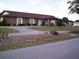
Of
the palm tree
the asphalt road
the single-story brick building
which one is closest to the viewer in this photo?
the asphalt road

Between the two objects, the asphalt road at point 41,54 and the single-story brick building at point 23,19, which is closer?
the asphalt road at point 41,54

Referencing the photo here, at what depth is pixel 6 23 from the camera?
157 feet

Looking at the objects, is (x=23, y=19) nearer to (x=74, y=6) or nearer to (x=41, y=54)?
(x=74, y=6)

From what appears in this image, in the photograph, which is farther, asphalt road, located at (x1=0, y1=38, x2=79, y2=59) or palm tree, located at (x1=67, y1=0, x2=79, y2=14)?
palm tree, located at (x1=67, y1=0, x2=79, y2=14)

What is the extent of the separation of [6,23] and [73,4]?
20.4m

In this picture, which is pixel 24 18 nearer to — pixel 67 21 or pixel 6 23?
pixel 6 23

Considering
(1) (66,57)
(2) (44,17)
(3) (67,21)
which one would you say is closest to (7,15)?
(2) (44,17)

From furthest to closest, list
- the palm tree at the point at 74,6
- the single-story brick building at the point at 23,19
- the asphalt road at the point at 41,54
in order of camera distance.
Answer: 1. the single-story brick building at the point at 23,19
2. the palm tree at the point at 74,6
3. the asphalt road at the point at 41,54

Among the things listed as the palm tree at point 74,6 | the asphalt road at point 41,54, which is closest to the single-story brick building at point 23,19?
the palm tree at point 74,6

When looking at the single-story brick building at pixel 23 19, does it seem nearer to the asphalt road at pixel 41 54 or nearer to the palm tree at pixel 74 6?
the palm tree at pixel 74 6

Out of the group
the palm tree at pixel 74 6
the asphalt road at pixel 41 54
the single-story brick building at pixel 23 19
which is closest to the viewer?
the asphalt road at pixel 41 54

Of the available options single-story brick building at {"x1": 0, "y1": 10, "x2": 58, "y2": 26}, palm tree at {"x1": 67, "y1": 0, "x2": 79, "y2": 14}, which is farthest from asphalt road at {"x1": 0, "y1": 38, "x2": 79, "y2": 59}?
single-story brick building at {"x1": 0, "y1": 10, "x2": 58, "y2": 26}

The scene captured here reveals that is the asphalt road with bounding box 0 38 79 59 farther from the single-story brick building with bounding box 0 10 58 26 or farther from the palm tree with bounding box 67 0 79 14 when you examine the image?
the single-story brick building with bounding box 0 10 58 26

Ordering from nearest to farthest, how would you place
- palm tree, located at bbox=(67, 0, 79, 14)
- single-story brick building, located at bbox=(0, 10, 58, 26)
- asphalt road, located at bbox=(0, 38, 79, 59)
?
asphalt road, located at bbox=(0, 38, 79, 59) < palm tree, located at bbox=(67, 0, 79, 14) < single-story brick building, located at bbox=(0, 10, 58, 26)
